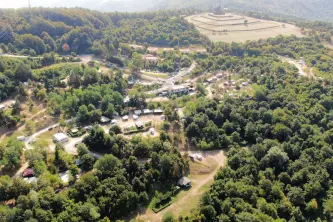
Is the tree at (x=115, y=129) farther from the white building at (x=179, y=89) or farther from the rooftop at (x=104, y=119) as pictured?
the white building at (x=179, y=89)

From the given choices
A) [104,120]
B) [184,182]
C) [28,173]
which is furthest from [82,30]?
[184,182]

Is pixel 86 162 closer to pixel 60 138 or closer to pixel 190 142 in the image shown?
pixel 60 138

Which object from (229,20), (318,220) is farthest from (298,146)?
(229,20)

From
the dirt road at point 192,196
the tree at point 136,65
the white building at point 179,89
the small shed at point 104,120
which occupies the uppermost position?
the tree at point 136,65

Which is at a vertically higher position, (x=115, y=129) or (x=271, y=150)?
(x=115, y=129)

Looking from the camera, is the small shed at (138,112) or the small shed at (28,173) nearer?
the small shed at (28,173)

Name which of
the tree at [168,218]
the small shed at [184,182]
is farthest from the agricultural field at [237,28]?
the tree at [168,218]

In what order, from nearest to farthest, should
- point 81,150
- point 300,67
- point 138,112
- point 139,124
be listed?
point 81,150 < point 139,124 < point 138,112 < point 300,67
